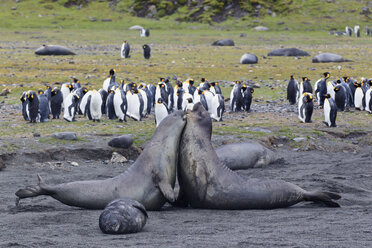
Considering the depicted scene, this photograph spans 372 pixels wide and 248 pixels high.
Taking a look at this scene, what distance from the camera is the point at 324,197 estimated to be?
688cm

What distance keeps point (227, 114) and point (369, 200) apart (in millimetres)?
9064

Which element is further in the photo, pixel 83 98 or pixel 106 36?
pixel 106 36

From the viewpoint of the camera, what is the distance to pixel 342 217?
6.08 m

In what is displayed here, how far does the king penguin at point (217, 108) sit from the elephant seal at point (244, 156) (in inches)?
163

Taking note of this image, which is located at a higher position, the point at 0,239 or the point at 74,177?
the point at 0,239

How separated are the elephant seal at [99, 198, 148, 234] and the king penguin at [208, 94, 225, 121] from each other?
29.6ft

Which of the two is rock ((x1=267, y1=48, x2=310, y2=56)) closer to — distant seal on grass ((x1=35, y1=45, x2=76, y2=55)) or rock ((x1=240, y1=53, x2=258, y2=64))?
rock ((x1=240, y1=53, x2=258, y2=64))

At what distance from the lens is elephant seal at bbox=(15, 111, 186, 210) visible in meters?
6.76

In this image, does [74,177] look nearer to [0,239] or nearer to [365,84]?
[0,239]

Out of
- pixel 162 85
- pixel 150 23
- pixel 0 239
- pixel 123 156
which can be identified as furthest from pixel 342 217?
pixel 150 23

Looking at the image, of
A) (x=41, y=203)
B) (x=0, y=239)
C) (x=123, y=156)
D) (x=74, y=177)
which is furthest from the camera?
(x=123, y=156)

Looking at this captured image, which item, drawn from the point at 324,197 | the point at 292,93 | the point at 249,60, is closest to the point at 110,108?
the point at 292,93

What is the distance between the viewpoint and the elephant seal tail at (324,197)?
22.6ft

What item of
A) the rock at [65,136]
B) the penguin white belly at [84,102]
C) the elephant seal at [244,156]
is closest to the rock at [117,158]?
the rock at [65,136]
